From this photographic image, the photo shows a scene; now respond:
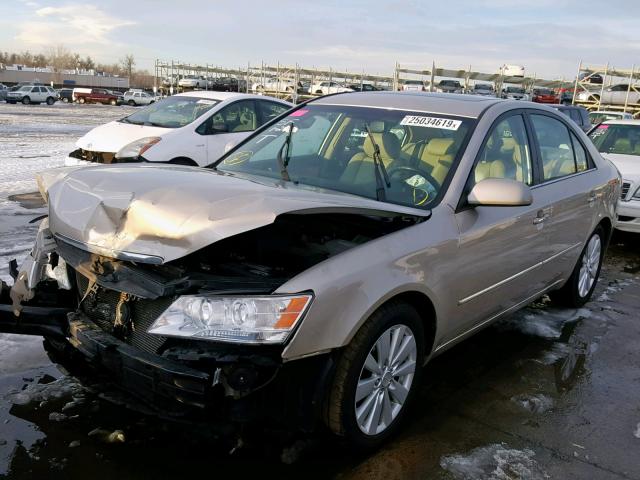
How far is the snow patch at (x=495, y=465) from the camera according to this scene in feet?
9.16

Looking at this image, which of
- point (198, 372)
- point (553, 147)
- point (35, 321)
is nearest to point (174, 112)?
point (553, 147)

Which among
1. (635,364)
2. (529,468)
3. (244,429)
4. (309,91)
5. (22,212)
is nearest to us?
(244,429)

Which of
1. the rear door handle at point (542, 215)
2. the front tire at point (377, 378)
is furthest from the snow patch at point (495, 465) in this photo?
the rear door handle at point (542, 215)

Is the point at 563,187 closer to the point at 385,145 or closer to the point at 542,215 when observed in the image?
the point at 542,215

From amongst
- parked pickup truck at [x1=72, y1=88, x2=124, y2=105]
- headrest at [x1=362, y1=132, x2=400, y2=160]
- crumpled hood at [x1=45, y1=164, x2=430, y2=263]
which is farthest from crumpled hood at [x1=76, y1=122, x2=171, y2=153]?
parked pickup truck at [x1=72, y1=88, x2=124, y2=105]

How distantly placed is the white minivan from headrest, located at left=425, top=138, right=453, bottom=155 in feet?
17.8

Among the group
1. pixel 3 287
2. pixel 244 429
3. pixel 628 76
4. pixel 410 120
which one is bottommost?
pixel 244 429

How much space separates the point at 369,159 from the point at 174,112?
6.71 meters

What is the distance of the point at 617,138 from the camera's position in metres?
9.12

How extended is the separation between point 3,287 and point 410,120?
2.57 m

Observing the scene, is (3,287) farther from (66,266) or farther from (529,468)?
(529,468)

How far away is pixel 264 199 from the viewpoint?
2.57 meters

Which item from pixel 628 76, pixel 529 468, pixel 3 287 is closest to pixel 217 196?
pixel 3 287

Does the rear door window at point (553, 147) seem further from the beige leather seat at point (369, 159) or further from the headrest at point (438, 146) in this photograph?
the beige leather seat at point (369, 159)
